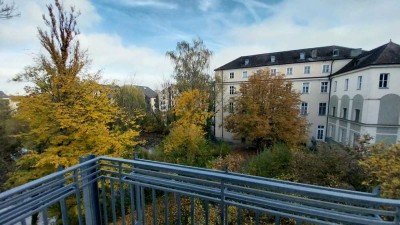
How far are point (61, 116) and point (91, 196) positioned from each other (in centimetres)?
458

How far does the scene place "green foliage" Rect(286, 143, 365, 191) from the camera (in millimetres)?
5746

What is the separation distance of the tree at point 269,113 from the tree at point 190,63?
4.89m

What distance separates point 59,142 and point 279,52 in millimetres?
23722

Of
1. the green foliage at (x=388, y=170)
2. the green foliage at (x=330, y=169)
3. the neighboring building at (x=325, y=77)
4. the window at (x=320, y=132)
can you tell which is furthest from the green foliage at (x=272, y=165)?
the window at (x=320, y=132)

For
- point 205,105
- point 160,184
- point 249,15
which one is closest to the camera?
point 160,184

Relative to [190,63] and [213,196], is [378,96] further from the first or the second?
[213,196]

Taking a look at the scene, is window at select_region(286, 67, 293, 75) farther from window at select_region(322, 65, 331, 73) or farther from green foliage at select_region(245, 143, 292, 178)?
green foliage at select_region(245, 143, 292, 178)

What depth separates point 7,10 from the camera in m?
5.12

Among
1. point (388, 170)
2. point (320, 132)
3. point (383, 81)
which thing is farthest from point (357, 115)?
point (388, 170)

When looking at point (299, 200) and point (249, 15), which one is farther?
point (249, 15)

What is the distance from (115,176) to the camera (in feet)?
7.16

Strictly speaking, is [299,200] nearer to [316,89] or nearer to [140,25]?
[140,25]

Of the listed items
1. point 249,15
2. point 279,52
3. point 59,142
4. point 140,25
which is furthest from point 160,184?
point 279,52

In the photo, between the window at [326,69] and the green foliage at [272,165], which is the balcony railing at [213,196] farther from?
the window at [326,69]
